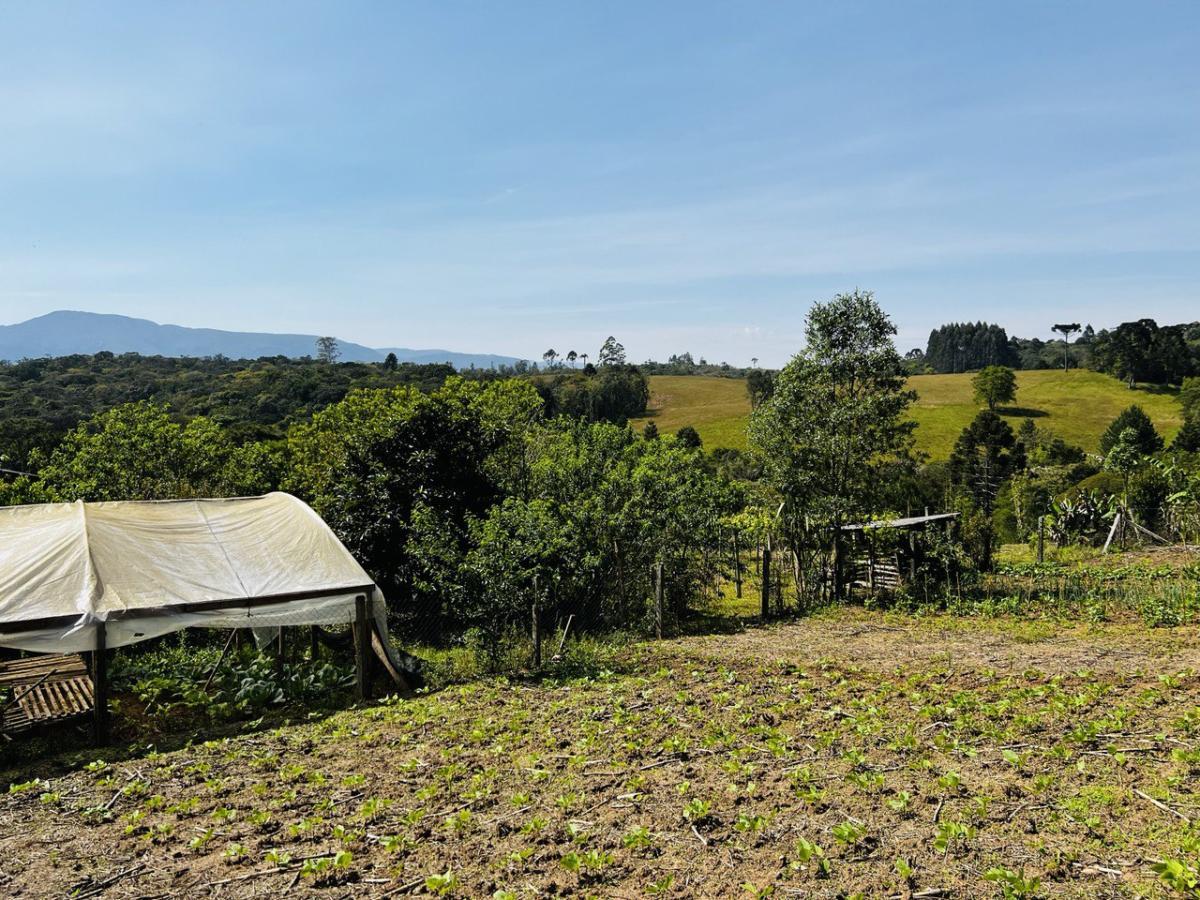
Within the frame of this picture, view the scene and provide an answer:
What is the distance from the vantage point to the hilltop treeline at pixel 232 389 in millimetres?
69000

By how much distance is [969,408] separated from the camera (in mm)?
81250

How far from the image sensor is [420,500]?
51.0 ft

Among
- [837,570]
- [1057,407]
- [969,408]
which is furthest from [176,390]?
[1057,407]

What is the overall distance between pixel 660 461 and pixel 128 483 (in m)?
13.5

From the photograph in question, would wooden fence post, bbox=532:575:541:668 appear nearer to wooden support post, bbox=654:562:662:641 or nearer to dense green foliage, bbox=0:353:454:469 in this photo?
wooden support post, bbox=654:562:662:641

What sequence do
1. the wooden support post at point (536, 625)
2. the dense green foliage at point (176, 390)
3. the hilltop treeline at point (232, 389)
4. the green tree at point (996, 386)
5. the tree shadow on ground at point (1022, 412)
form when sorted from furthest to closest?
the green tree at point (996, 386) < the tree shadow on ground at point (1022, 412) < the hilltop treeline at point (232, 389) < the dense green foliage at point (176, 390) < the wooden support post at point (536, 625)

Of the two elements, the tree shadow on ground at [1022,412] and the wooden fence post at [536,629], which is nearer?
the wooden fence post at [536,629]

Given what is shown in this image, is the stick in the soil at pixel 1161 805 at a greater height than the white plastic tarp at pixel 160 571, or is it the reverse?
the white plastic tarp at pixel 160 571

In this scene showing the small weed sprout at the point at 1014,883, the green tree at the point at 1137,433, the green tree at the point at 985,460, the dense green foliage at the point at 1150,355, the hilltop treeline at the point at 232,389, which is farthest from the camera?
the dense green foliage at the point at 1150,355

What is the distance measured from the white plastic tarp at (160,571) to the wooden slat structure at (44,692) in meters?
0.86

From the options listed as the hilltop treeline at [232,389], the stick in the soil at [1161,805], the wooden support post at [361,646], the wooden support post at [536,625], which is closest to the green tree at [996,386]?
the hilltop treeline at [232,389]

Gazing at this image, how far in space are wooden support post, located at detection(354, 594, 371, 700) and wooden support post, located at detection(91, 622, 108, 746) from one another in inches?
112

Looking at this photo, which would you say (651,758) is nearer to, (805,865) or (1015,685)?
(805,865)

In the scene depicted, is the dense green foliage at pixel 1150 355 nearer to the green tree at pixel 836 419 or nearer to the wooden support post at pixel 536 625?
the green tree at pixel 836 419
